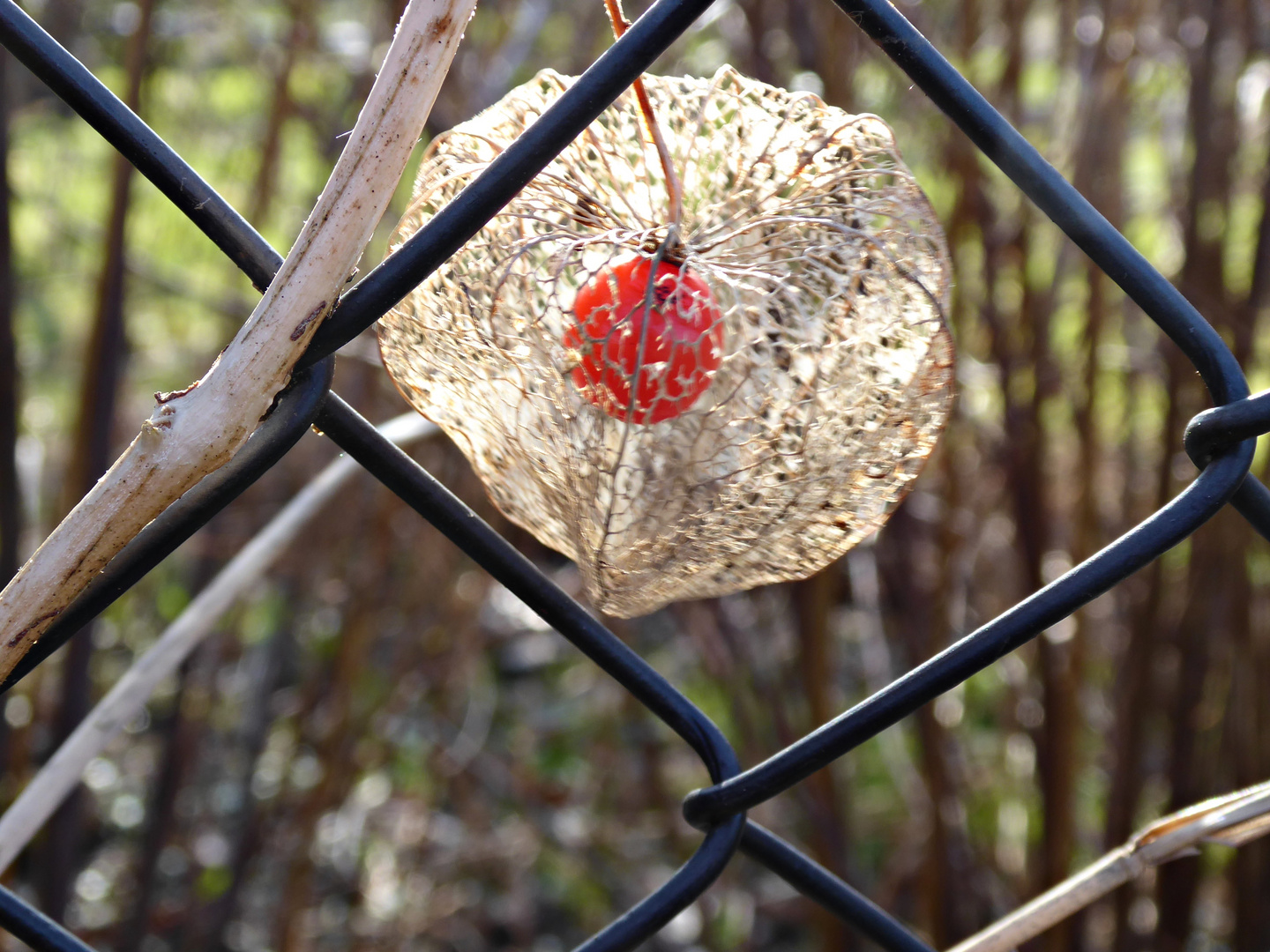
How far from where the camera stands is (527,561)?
28 cm

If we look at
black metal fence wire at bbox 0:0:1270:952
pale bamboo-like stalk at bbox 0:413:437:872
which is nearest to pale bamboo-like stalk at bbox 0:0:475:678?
black metal fence wire at bbox 0:0:1270:952

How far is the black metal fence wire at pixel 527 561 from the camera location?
9.1 inches

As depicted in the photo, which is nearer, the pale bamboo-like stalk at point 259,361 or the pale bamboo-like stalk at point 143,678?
the pale bamboo-like stalk at point 259,361

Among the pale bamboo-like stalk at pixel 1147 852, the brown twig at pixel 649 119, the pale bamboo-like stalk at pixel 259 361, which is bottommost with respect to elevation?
the pale bamboo-like stalk at pixel 1147 852

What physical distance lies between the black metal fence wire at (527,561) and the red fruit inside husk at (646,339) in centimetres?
6

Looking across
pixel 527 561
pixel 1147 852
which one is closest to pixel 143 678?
pixel 527 561

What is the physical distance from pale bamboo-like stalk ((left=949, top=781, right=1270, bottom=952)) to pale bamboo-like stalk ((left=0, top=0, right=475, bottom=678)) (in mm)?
261

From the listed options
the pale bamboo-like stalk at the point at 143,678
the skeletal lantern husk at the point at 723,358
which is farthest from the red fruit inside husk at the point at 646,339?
the pale bamboo-like stalk at the point at 143,678

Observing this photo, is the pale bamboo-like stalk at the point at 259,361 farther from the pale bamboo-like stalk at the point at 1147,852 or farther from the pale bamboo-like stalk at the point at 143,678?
the pale bamboo-like stalk at the point at 1147,852

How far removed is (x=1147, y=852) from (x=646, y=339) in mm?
230

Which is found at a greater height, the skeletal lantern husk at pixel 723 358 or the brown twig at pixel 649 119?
the brown twig at pixel 649 119

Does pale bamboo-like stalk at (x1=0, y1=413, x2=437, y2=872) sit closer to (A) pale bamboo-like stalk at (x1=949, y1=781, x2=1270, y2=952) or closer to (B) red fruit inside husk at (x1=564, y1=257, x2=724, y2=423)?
(B) red fruit inside husk at (x1=564, y1=257, x2=724, y2=423)

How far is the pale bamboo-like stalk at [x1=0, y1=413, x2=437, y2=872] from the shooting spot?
14.9 inches

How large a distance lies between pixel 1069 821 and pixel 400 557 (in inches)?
29.1
